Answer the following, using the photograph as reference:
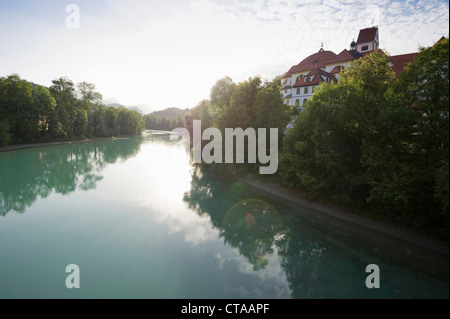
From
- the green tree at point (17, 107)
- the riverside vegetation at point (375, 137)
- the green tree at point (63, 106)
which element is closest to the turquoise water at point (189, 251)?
the riverside vegetation at point (375, 137)

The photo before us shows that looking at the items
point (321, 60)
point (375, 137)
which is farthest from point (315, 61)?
point (375, 137)

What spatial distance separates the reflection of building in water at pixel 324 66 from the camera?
4023 cm

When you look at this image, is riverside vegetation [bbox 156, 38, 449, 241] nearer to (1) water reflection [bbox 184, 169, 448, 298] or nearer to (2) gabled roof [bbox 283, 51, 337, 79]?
(1) water reflection [bbox 184, 169, 448, 298]

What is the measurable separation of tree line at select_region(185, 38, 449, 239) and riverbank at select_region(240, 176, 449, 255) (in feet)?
1.87

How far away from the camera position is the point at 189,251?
12.1 m

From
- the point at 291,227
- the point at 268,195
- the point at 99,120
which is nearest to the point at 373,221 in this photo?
the point at 291,227

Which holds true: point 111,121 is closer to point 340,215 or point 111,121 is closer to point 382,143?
point 340,215

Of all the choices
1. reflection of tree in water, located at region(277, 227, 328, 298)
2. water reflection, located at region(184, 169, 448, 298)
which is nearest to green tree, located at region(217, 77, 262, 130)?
water reflection, located at region(184, 169, 448, 298)

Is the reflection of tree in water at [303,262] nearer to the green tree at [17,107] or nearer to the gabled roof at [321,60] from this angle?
the gabled roof at [321,60]

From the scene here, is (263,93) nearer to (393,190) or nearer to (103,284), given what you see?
(393,190)

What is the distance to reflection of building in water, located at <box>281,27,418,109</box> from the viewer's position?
132 feet

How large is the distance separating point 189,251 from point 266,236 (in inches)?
196

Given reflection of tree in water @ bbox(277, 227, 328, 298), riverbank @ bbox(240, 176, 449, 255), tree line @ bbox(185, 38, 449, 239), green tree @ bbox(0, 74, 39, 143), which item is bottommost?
reflection of tree in water @ bbox(277, 227, 328, 298)

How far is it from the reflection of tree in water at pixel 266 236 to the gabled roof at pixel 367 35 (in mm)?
49323
